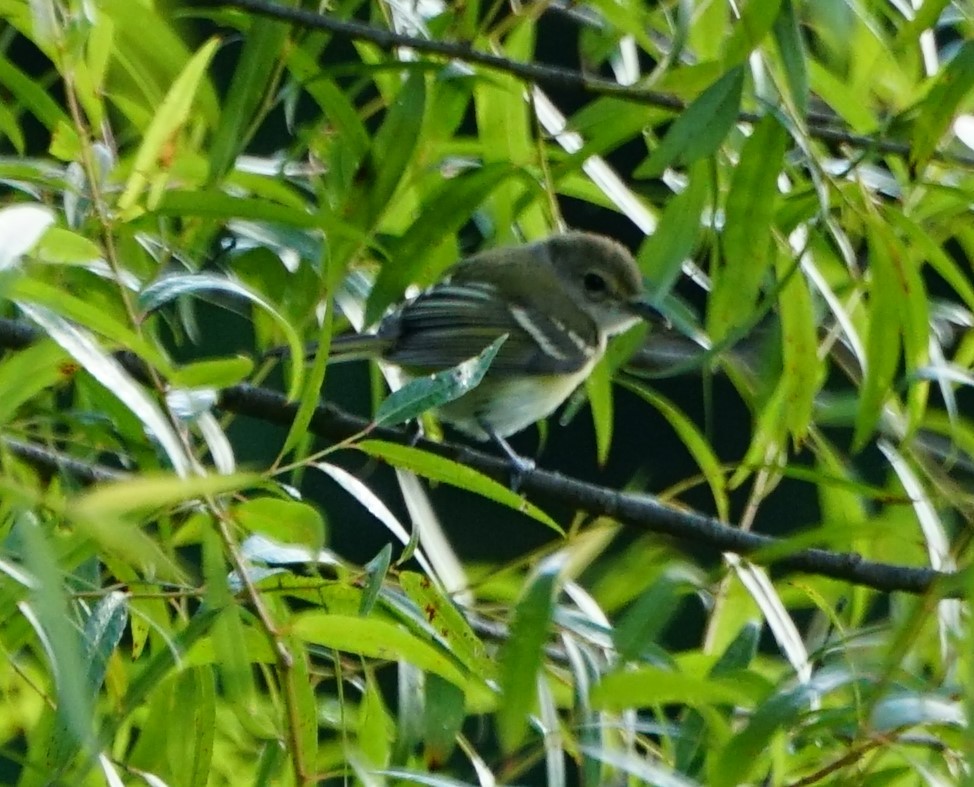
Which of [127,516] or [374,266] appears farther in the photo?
[374,266]

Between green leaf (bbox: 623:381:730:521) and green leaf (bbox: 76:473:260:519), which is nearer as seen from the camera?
green leaf (bbox: 76:473:260:519)

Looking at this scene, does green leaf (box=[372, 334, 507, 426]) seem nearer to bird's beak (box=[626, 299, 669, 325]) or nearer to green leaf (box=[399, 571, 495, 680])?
green leaf (box=[399, 571, 495, 680])

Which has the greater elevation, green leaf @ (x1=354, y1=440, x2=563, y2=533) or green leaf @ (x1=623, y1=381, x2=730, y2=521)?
green leaf @ (x1=354, y1=440, x2=563, y2=533)

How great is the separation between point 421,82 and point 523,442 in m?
2.92

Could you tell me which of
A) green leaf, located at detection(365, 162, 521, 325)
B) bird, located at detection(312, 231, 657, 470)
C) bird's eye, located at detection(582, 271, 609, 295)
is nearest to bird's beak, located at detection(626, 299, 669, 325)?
bird, located at detection(312, 231, 657, 470)

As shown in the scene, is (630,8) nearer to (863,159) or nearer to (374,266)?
(863,159)

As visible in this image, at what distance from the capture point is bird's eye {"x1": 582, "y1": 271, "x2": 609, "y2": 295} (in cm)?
254

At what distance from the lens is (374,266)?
5.14 feet

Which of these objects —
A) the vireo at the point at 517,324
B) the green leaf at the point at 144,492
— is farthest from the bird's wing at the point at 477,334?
the green leaf at the point at 144,492

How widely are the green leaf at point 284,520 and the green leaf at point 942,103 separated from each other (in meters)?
0.48

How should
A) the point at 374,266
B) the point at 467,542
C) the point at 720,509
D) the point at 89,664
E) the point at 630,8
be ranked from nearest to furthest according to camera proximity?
the point at 89,664, the point at 630,8, the point at 720,509, the point at 374,266, the point at 467,542

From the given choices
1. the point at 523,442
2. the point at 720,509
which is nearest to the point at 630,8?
the point at 720,509

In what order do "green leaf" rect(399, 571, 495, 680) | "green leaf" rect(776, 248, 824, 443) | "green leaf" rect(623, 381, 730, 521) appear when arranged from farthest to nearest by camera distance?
1. "green leaf" rect(623, 381, 730, 521)
2. "green leaf" rect(776, 248, 824, 443)
3. "green leaf" rect(399, 571, 495, 680)

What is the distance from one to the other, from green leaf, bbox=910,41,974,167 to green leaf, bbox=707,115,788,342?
10 cm
